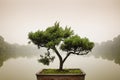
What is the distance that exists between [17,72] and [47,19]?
1.33 metres

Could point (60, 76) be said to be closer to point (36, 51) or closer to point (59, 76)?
point (59, 76)

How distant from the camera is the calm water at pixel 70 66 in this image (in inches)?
187

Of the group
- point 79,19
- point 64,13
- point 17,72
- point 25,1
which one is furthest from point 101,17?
point 17,72

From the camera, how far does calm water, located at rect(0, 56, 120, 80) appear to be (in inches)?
187

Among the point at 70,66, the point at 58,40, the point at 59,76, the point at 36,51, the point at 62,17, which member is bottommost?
the point at 59,76

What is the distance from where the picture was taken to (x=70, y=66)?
474 centimetres

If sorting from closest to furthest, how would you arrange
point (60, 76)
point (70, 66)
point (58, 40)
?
point (60, 76)
point (58, 40)
point (70, 66)

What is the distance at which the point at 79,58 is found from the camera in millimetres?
4781

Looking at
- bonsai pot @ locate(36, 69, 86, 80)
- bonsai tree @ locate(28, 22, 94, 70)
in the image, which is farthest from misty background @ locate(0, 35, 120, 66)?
bonsai pot @ locate(36, 69, 86, 80)

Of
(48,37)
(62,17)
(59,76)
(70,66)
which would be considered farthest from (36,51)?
(59,76)

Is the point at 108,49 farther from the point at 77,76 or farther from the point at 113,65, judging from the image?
the point at 77,76

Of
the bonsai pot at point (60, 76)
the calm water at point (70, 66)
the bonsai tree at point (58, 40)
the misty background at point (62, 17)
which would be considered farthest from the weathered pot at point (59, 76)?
the misty background at point (62, 17)

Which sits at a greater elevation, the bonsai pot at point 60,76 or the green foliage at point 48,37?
the green foliage at point 48,37

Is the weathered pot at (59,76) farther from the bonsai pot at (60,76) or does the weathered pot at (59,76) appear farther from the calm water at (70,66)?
the calm water at (70,66)
